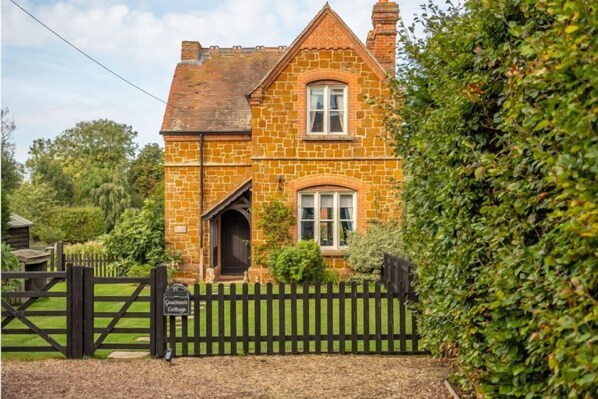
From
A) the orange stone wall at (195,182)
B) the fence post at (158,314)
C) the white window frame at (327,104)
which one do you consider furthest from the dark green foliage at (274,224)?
the fence post at (158,314)

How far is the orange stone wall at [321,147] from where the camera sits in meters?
17.7

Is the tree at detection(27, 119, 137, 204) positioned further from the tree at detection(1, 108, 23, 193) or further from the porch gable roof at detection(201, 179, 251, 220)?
the porch gable roof at detection(201, 179, 251, 220)

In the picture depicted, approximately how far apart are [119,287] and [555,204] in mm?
15943

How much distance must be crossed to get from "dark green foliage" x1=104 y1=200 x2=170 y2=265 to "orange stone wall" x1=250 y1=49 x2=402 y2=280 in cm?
361

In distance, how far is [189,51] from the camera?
21.7 metres

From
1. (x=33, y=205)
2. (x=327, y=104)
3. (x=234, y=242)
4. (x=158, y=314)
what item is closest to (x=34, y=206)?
(x=33, y=205)

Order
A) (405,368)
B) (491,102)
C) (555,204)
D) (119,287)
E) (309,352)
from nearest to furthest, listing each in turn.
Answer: (555,204) → (491,102) → (405,368) → (309,352) → (119,287)

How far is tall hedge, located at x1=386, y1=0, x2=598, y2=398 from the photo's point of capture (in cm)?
262

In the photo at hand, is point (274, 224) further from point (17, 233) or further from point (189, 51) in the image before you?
point (17, 233)

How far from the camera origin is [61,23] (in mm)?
18062

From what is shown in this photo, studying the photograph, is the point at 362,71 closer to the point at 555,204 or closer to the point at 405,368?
the point at 405,368

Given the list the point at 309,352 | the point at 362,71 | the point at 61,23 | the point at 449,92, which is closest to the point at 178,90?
the point at 61,23

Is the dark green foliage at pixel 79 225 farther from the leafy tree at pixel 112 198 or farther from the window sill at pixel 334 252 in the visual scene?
the window sill at pixel 334 252

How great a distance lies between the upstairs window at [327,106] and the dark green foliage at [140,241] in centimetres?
642
